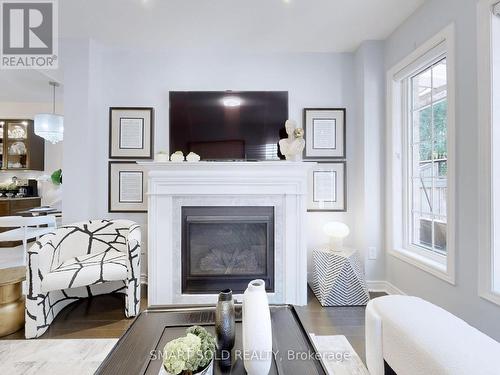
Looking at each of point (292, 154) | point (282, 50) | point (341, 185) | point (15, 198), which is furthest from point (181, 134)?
point (15, 198)

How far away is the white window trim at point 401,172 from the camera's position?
1.94 m

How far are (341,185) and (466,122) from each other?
1357 mm

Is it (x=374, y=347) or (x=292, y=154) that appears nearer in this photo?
(x=374, y=347)

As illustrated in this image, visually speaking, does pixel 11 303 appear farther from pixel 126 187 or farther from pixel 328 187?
pixel 328 187

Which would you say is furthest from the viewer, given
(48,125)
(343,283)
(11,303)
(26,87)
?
(26,87)

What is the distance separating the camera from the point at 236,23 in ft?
8.33

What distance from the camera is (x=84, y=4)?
2301 mm

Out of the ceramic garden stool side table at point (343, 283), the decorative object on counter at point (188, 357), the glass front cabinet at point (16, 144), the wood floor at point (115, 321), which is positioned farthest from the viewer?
the glass front cabinet at point (16, 144)

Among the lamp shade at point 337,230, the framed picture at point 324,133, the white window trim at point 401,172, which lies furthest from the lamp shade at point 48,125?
the white window trim at point 401,172

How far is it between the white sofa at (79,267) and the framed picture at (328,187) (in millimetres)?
1888

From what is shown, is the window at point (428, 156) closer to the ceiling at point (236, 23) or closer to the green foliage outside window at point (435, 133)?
the green foliage outside window at point (435, 133)

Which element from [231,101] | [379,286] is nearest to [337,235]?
[379,286]

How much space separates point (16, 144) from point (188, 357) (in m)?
5.95

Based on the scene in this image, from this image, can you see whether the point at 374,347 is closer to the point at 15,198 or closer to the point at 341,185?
the point at 341,185
